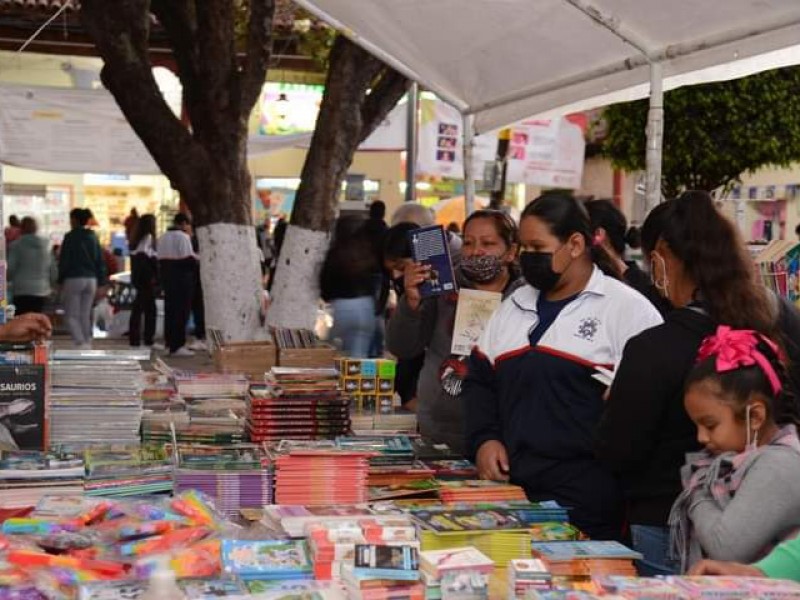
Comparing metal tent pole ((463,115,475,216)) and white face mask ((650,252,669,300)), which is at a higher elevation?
metal tent pole ((463,115,475,216))

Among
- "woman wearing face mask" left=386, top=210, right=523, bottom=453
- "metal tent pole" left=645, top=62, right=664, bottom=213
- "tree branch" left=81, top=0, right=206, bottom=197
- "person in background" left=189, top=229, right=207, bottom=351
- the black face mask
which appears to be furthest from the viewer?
"person in background" left=189, top=229, right=207, bottom=351

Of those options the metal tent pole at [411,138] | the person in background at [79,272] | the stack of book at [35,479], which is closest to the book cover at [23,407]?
the stack of book at [35,479]

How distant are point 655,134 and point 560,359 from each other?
5.71ft

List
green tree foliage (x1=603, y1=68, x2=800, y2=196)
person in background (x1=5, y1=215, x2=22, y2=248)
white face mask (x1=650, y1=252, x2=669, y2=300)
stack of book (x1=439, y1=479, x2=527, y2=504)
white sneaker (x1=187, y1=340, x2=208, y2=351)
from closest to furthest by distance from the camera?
1. white face mask (x1=650, y1=252, x2=669, y2=300)
2. stack of book (x1=439, y1=479, x2=527, y2=504)
3. green tree foliage (x1=603, y1=68, x2=800, y2=196)
4. white sneaker (x1=187, y1=340, x2=208, y2=351)
5. person in background (x1=5, y1=215, x2=22, y2=248)

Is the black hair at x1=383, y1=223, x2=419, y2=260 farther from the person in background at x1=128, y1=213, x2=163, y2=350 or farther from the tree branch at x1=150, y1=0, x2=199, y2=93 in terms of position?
the person in background at x1=128, y1=213, x2=163, y2=350

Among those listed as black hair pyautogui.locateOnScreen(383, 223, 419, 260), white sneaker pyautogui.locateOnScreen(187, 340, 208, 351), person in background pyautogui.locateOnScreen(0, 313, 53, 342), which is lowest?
white sneaker pyautogui.locateOnScreen(187, 340, 208, 351)

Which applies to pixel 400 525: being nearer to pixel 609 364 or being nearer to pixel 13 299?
pixel 609 364

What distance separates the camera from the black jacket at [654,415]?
125 inches

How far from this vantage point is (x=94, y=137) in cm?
1177

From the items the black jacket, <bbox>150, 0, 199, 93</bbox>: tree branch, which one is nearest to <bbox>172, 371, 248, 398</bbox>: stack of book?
the black jacket

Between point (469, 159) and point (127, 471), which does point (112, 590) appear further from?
point (469, 159)

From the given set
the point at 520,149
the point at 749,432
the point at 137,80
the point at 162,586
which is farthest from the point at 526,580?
the point at 520,149

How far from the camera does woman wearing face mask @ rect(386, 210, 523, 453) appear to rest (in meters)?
4.61

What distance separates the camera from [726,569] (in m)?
2.59
